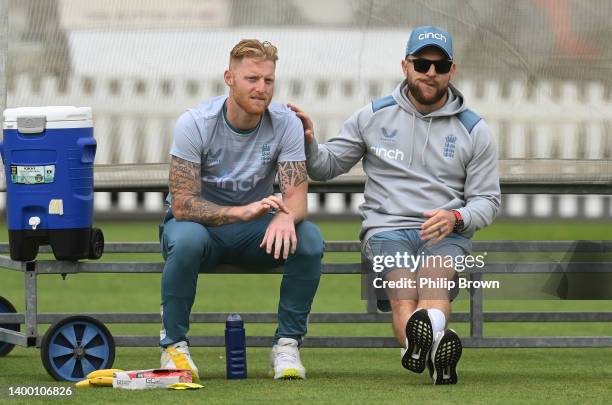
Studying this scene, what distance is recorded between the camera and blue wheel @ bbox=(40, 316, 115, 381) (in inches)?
269

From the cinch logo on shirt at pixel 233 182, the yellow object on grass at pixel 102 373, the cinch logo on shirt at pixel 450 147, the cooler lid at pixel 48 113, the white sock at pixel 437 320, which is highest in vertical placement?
the cooler lid at pixel 48 113

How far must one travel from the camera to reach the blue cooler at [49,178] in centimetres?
695

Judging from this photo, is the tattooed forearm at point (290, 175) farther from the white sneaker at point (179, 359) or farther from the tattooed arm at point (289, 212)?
the white sneaker at point (179, 359)

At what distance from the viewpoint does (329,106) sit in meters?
8.16

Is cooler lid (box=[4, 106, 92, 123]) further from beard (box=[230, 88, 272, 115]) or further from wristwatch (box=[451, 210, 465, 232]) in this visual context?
wristwatch (box=[451, 210, 465, 232])

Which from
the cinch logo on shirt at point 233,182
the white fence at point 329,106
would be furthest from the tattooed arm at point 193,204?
the white fence at point 329,106

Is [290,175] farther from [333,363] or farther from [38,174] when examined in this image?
[333,363]

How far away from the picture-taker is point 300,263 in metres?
6.76

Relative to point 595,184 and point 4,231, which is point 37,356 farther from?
point 4,231

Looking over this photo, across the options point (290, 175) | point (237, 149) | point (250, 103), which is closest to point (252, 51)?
point (250, 103)

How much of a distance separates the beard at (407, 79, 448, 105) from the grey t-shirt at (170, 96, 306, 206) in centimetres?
51

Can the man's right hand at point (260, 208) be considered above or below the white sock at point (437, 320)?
above

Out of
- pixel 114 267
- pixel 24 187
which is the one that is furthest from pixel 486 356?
pixel 24 187

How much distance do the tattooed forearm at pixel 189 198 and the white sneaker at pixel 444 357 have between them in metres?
1.02
